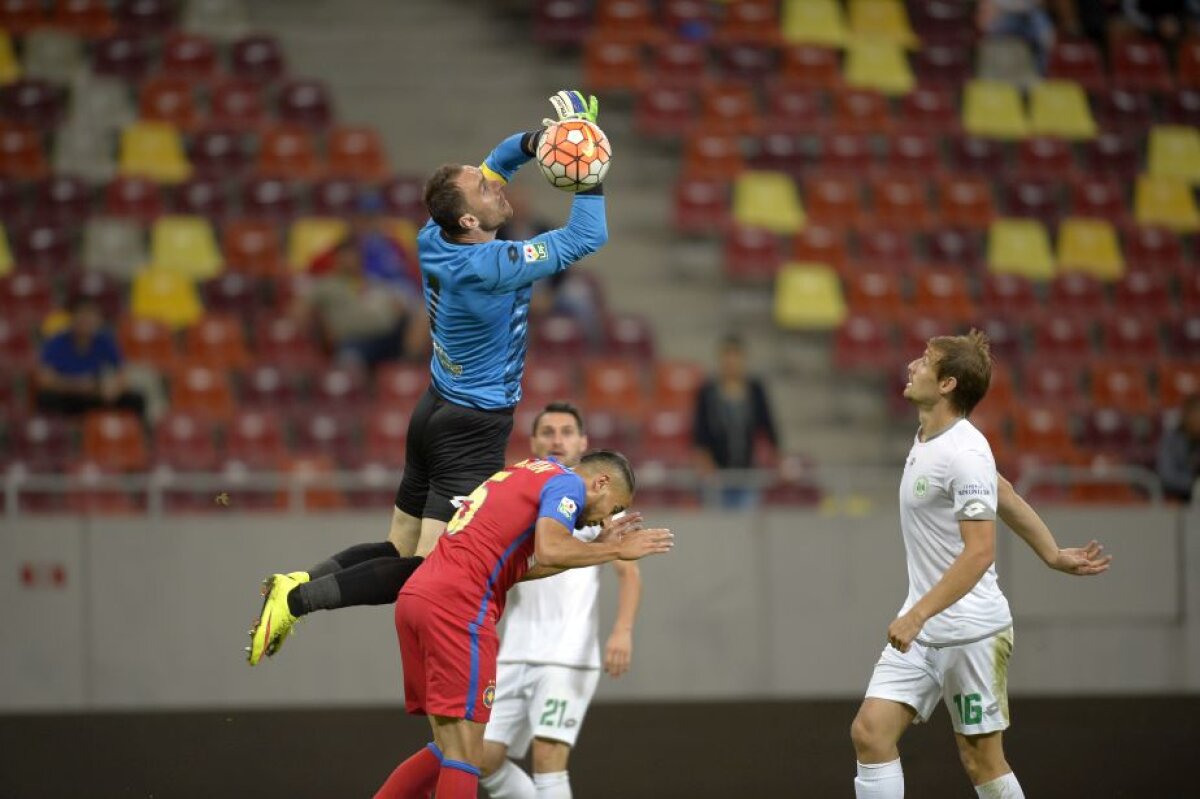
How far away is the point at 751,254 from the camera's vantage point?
45.4 feet

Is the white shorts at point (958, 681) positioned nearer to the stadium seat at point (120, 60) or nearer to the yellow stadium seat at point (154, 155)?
the yellow stadium seat at point (154, 155)

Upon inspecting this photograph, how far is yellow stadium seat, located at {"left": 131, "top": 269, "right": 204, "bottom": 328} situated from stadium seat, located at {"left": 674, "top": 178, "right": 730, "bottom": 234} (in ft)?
13.0

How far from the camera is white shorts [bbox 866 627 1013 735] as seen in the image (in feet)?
19.1

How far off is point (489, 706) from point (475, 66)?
1077 centimetres

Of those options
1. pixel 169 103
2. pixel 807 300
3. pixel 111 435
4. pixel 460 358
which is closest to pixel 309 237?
pixel 169 103

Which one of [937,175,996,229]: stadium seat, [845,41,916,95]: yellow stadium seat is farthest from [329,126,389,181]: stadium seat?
[937,175,996,229]: stadium seat

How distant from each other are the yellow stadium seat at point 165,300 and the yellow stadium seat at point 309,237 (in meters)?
0.82

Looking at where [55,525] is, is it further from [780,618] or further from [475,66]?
[475,66]

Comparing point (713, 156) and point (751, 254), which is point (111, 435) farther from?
point (713, 156)

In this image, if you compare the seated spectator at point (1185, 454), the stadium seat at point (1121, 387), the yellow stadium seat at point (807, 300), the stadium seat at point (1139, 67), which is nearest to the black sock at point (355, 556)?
the seated spectator at point (1185, 454)

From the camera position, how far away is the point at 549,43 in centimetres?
1577

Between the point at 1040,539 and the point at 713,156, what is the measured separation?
9.11m

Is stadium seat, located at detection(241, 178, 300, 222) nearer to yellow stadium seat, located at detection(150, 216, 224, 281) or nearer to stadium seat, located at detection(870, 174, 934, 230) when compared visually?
yellow stadium seat, located at detection(150, 216, 224, 281)

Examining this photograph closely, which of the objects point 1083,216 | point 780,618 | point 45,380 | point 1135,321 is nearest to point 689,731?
point 780,618
